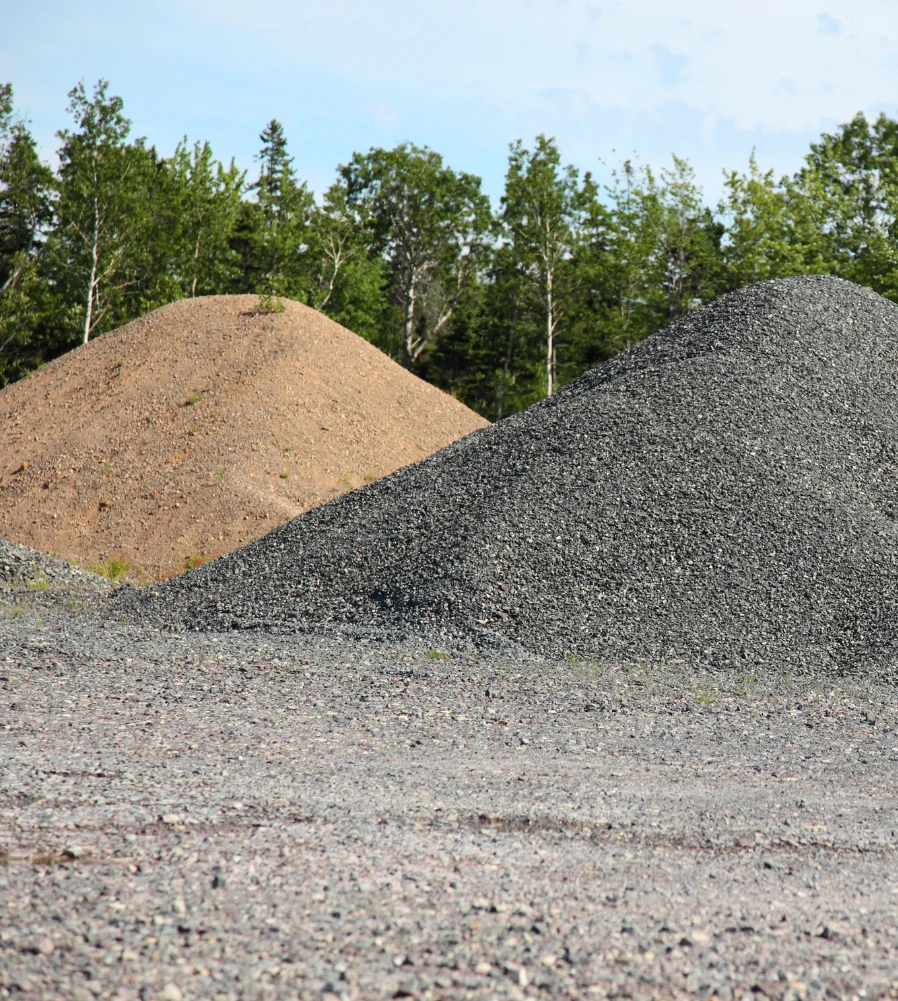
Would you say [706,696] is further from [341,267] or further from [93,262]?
[341,267]

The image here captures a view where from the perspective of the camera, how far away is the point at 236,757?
5598mm

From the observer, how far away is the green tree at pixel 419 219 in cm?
3606

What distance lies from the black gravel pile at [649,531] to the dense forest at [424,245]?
1762cm

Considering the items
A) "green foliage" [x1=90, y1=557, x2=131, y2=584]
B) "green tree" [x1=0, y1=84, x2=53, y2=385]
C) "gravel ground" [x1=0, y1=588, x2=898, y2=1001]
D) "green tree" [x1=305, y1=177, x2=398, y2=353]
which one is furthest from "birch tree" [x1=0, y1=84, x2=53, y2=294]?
"gravel ground" [x1=0, y1=588, x2=898, y2=1001]

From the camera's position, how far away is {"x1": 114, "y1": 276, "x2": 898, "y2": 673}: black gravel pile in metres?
9.55

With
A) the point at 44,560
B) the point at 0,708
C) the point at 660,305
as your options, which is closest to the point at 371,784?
the point at 0,708

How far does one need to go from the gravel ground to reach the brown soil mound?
9.28 metres

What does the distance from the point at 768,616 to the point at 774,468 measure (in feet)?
8.36

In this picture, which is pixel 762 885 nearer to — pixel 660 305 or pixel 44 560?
pixel 44 560

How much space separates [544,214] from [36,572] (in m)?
24.7

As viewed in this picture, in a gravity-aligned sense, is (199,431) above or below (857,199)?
below

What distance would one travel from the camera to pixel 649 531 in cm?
1055

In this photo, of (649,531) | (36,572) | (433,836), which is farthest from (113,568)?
(433,836)

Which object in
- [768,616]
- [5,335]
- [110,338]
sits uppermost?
[5,335]
